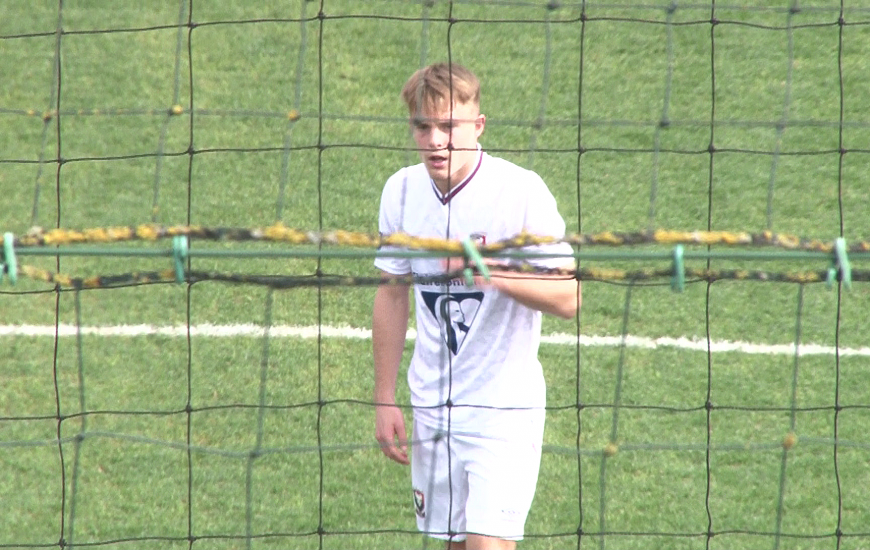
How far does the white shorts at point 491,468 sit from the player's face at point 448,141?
0.83 m

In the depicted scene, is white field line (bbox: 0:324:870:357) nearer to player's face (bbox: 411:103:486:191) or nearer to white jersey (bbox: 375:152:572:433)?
white jersey (bbox: 375:152:572:433)

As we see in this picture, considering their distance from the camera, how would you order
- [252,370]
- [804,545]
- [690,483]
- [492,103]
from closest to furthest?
[804,545], [690,483], [252,370], [492,103]

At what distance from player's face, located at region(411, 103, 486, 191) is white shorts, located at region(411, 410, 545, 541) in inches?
32.6

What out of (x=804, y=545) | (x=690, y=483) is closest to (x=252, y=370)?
(x=690, y=483)

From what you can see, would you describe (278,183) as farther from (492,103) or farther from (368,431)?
(368,431)

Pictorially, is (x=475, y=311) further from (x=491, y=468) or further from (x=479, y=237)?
(x=491, y=468)

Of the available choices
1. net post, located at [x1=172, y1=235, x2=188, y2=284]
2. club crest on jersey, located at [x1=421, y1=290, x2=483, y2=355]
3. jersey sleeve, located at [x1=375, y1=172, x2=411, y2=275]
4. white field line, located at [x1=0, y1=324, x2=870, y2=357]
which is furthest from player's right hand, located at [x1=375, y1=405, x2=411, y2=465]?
white field line, located at [x1=0, y1=324, x2=870, y2=357]

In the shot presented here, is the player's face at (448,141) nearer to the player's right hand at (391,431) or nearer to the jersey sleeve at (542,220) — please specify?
the jersey sleeve at (542,220)

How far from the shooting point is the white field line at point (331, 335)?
6.37 m

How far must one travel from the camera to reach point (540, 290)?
153 inches

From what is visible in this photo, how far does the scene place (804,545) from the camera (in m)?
5.26

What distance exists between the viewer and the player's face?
408cm

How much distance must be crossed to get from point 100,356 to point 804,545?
343 cm

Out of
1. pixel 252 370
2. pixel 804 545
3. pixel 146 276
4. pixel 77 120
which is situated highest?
pixel 77 120
